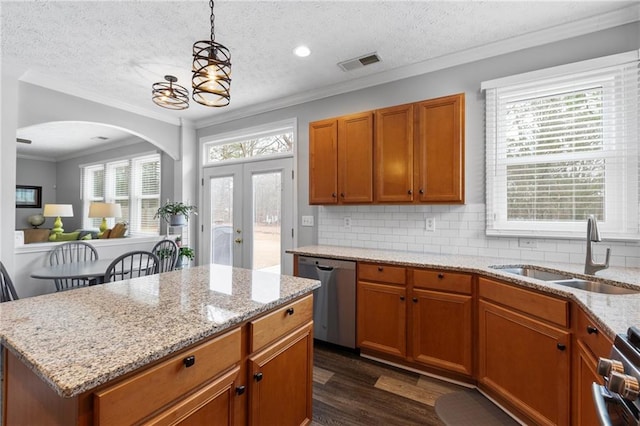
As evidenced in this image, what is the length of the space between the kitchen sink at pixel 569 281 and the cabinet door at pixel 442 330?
1.41 feet

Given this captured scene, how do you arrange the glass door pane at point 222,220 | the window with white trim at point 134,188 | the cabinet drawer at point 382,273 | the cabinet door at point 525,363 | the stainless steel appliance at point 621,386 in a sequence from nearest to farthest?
the stainless steel appliance at point 621,386 < the cabinet door at point 525,363 < the cabinet drawer at point 382,273 < the glass door pane at point 222,220 < the window with white trim at point 134,188

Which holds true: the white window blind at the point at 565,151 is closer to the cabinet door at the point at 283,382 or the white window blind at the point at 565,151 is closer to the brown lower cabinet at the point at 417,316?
the brown lower cabinet at the point at 417,316

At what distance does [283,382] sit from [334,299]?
1350 millimetres

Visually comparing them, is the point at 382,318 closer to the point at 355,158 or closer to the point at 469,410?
the point at 469,410

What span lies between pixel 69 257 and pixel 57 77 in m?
2.13

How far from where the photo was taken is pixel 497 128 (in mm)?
2580

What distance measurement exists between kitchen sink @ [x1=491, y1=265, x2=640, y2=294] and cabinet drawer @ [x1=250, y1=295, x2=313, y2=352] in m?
1.52

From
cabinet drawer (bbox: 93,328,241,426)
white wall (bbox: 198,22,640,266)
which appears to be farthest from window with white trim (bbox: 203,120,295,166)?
cabinet drawer (bbox: 93,328,241,426)

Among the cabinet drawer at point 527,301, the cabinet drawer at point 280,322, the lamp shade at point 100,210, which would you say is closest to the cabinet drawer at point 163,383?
the cabinet drawer at point 280,322

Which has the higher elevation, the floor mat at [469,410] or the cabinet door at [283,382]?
the cabinet door at [283,382]

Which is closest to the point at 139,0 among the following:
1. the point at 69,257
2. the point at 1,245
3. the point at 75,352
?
the point at 75,352

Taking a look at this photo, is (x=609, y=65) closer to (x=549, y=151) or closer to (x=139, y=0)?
(x=549, y=151)

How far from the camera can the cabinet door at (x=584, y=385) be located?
1318 mm

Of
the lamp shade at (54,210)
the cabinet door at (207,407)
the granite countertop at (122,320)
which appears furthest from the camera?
the lamp shade at (54,210)
